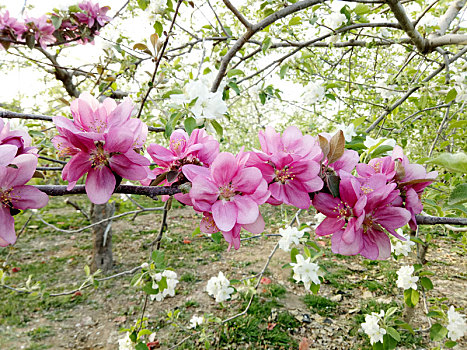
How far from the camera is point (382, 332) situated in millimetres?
1879

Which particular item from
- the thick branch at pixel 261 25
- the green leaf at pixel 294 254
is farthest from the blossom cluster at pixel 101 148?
the green leaf at pixel 294 254

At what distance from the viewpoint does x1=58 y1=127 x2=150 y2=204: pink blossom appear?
1.82 feet

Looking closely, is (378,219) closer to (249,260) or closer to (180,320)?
(180,320)

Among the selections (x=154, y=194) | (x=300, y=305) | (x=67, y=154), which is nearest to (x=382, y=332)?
(x=300, y=305)

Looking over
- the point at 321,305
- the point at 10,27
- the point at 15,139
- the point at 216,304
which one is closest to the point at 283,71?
the point at 15,139

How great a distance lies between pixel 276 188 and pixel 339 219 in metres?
0.17

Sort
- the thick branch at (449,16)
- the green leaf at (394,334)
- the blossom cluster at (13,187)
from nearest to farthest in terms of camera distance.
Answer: the blossom cluster at (13,187), the green leaf at (394,334), the thick branch at (449,16)

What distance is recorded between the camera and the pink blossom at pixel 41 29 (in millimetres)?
2051

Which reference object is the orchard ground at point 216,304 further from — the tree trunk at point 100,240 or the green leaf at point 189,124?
the green leaf at point 189,124

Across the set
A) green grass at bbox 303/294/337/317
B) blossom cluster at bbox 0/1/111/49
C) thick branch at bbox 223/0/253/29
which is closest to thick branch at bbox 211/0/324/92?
thick branch at bbox 223/0/253/29

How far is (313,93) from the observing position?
2.30 meters

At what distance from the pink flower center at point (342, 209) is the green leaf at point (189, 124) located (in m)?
0.67

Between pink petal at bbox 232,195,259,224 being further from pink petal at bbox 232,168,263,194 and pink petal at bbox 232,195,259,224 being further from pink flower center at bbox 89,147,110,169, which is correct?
pink flower center at bbox 89,147,110,169

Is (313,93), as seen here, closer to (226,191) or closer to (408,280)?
(408,280)
